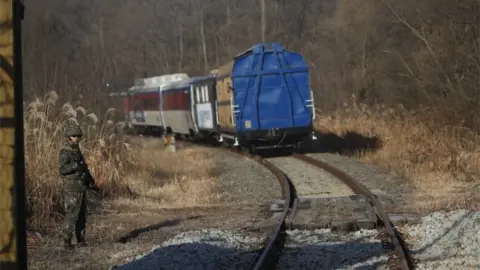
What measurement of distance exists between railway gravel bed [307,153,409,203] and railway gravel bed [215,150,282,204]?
6.44ft

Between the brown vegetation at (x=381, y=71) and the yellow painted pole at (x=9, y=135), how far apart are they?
8.14 metres

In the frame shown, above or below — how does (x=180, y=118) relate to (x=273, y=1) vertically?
below

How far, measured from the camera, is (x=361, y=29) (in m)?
37.8

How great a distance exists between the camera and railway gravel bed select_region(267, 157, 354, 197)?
1534 centimetres

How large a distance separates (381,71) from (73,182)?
80.6 feet

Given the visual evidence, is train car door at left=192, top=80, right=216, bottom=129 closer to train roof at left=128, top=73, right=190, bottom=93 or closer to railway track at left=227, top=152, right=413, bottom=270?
train roof at left=128, top=73, right=190, bottom=93

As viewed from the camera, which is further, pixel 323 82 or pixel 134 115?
pixel 134 115

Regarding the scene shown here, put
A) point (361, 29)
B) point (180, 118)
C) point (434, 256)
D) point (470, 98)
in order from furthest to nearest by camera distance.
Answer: point (361, 29)
point (180, 118)
point (470, 98)
point (434, 256)

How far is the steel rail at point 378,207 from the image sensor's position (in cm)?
808

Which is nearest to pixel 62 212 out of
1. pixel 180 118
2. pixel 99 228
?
pixel 99 228

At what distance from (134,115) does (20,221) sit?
41611 millimetres

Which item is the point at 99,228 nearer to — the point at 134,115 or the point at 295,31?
the point at 134,115

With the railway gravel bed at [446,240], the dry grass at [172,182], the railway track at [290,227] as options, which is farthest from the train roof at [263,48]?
the railway gravel bed at [446,240]

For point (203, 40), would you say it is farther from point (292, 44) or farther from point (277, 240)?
point (277, 240)
